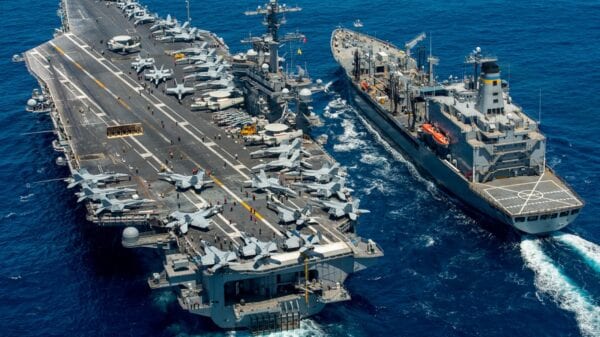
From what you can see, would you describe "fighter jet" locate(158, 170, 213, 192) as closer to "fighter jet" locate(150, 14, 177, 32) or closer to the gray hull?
the gray hull

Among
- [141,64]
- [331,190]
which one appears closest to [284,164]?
[331,190]

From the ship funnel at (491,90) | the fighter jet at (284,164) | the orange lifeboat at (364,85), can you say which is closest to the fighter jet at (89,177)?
the fighter jet at (284,164)

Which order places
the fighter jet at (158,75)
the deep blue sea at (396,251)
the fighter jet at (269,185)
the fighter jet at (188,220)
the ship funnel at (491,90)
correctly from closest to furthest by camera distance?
the deep blue sea at (396,251), the fighter jet at (188,220), the fighter jet at (269,185), the ship funnel at (491,90), the fighter jet at (158,75)

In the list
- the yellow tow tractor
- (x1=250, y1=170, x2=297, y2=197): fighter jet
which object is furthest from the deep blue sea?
the yellow tow tractor

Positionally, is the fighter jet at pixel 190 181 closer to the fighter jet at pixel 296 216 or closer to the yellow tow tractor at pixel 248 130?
the fighter jet at pixel 296 216

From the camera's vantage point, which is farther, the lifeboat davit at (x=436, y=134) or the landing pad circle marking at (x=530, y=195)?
the lifeboat davit at (x=436, y=134)
